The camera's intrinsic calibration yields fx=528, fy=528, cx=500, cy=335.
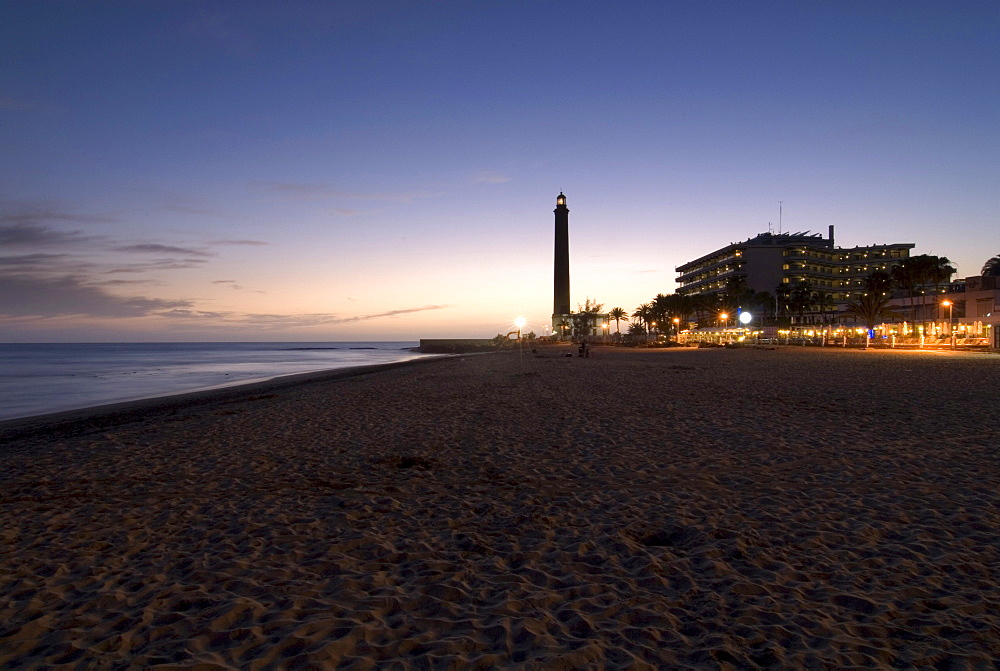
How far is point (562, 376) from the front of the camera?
2853 centimetres

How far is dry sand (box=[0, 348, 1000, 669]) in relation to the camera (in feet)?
14.0

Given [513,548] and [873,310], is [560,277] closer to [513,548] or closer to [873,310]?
[873,310]

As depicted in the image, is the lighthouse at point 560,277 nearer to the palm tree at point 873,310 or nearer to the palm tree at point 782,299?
the palm tree at point 782,299

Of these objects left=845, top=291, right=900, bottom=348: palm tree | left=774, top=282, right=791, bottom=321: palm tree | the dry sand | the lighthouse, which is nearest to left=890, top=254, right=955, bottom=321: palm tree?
left=845, top=291, right=900, bottom=348: palm tree

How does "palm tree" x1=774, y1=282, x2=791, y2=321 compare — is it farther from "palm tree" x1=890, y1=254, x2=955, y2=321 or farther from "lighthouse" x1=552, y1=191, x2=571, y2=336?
"lighthouse" x1=552, y1=191, x2=571, y2=336

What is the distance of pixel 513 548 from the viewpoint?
20.3 feet

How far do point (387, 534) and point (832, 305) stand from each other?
13494 centimetres

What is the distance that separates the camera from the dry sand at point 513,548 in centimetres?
427

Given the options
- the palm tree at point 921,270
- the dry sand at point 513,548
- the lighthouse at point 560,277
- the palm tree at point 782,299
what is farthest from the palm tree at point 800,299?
the dry sand at point 513,548

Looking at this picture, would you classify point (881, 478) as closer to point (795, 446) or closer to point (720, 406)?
point (795, 446)

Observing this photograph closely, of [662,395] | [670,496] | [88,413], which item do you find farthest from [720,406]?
[88,413]

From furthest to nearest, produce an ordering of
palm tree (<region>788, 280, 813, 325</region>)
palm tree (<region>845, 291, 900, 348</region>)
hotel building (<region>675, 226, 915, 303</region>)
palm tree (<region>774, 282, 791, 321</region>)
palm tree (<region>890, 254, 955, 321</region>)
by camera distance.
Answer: hotel building (<region>675, 226, 915, 303</region>), palm tree (<region>774, 282, 791, 321</region>), palm tree (<region>788, 280, 813, 325</region>), palm tree (<region>845, 291, 900, 348</region>), palm tree (<region>890, 254, 955, 321</region>)

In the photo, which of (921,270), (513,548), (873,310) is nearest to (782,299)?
(873,310)

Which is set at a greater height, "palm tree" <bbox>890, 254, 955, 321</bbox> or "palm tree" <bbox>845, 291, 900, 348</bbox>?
"palm tree" <bbox>890, 254, 955, 321</bbox>
